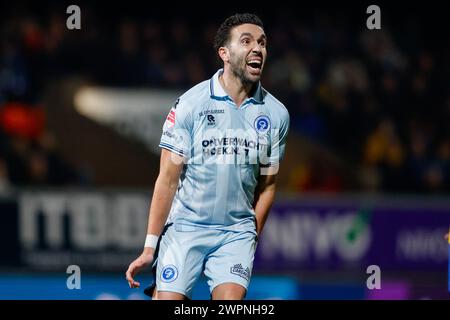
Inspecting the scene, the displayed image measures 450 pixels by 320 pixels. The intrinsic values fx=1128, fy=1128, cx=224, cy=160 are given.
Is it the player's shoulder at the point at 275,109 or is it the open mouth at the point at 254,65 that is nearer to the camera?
the open mouth at the point at 254,65

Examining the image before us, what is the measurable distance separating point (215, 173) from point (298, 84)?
8.63 m

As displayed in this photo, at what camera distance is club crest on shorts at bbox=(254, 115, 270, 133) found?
20.1 feet

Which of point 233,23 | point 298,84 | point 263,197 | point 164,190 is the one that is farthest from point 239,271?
point 298,84

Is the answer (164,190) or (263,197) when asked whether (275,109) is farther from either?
(164,190)

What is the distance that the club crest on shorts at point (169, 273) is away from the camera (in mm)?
5965

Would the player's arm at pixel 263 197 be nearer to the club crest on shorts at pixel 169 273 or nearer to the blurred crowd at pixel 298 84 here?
the club crest on shorts at pixel 169 273

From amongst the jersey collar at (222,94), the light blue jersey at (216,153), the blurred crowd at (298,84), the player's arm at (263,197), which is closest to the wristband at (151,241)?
the light blue jersey at (216,153)

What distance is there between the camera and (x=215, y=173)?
6.06 metres

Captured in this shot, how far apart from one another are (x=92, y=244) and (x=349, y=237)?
9.43 feet

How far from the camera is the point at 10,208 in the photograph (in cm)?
1241

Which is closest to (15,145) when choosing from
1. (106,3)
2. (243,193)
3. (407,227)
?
(106,3)

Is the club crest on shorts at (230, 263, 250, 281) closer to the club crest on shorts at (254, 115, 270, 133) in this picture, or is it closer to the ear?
the club crest on shorts at (254, 115, 270, 133)

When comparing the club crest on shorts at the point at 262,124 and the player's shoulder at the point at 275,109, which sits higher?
the player's shoulder at the point at 275,109
